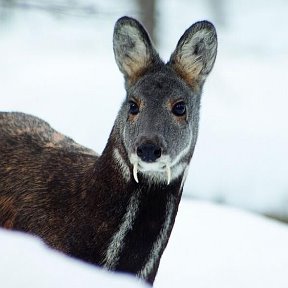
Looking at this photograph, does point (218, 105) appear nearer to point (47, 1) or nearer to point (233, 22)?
point (47, 1)

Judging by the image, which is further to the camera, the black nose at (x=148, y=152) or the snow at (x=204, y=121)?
the snow at (x=204, y=121)

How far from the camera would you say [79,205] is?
7.18m

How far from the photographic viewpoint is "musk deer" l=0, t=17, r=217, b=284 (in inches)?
275

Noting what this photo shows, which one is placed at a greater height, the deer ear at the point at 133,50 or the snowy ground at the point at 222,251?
the deer ear at the point at 133,50

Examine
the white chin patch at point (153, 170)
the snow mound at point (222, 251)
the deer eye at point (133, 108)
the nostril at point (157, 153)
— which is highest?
the deer eye at point (133, 108)

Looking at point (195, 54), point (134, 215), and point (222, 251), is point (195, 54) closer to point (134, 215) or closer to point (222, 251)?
point (134, 215)

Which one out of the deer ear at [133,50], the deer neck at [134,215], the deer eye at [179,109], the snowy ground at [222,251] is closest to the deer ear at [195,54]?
the deer ear at [133,50]

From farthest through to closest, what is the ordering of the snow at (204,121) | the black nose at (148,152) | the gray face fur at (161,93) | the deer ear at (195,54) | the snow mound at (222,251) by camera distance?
the snow mound at (222,251) < the snow at (204,121) < the deer ear at (195,54) < the gray face fur at (161,93) < the black nose at (148,152)

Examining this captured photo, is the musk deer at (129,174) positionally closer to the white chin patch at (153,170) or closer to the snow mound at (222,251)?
the white chin patch at (153,170)

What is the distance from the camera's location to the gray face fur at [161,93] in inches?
273

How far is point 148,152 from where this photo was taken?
6.68 m

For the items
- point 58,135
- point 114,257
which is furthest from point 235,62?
A: point 114,257

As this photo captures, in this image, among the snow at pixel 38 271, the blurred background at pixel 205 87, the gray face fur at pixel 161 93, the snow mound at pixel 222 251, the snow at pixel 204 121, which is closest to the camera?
the snow at pixel 38 271

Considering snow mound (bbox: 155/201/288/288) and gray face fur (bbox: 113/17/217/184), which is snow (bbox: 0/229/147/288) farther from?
snow mound (bbox: 155/201/288/288)
